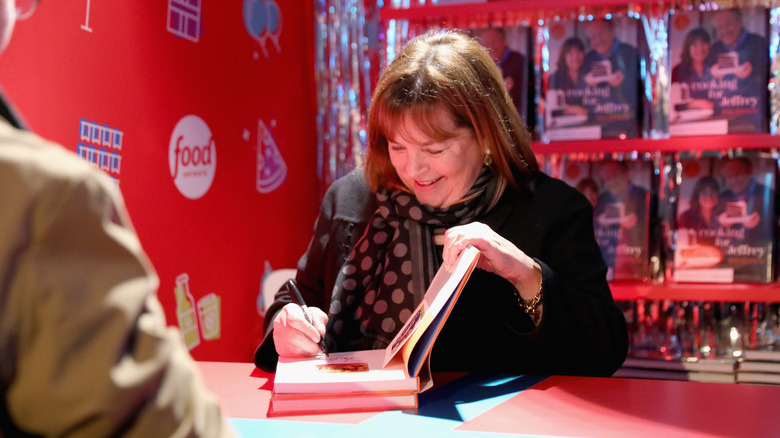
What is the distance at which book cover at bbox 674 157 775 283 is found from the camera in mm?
2631

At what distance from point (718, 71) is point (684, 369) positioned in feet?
3.59

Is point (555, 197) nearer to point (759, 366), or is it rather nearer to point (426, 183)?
point (426, 183)

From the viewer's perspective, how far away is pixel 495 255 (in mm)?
1490

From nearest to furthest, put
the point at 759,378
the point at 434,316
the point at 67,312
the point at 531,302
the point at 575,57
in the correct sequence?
the point at 67,312 → the point at 434,316 → the point at 531,302 → the point at 759,378 → the point at 575,57

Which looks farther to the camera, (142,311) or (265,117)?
(265,117)

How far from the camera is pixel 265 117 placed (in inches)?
130

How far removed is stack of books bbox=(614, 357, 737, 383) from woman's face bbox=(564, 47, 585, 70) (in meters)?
1.13

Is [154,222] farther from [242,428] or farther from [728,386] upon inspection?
[728,386]

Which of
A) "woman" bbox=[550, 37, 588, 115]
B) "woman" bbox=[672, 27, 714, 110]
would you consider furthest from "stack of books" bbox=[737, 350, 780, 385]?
"woman" bbox=[550, 37, 588, 115]

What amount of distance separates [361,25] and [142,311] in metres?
3.26

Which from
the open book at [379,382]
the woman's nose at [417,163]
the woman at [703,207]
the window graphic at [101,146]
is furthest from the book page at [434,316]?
the woman at [703,207]

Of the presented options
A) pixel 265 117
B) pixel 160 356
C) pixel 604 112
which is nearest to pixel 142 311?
pixel 160 356

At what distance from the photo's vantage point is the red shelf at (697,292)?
8.35 ft

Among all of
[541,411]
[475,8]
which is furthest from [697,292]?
[541,411]
